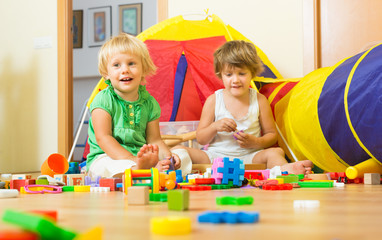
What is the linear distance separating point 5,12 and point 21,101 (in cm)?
59

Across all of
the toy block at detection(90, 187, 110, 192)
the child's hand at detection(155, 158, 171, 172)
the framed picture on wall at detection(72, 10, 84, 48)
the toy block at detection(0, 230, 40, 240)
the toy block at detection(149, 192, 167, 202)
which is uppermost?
the framed picture on wall at detection(72, 10, 84, 48)

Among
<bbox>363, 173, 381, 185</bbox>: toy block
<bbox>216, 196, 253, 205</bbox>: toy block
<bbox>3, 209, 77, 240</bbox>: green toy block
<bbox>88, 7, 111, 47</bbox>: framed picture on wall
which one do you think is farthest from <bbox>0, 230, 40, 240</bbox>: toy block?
<bbox>88, 7, 111, 47</bbox>: framed picture on wall

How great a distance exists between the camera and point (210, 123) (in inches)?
72.5

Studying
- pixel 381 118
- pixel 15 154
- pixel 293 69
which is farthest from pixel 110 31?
pixel 381 118

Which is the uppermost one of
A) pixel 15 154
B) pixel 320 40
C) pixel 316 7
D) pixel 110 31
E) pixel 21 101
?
pixel 110 31

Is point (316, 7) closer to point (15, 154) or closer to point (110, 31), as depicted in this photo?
point (15, 154)

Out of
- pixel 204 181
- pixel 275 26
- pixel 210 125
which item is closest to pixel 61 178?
pixel 204 181

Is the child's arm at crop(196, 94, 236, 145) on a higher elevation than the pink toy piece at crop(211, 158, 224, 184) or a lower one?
higher

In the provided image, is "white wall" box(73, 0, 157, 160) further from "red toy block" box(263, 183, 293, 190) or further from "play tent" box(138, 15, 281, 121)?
"red toy block" box(263, 183, 293, 190)

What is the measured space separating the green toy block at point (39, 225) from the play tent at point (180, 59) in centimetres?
187

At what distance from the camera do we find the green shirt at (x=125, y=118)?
5.15 feet

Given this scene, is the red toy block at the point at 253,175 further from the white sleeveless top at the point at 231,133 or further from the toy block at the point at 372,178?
the white sleeveless top at the point at 231,133

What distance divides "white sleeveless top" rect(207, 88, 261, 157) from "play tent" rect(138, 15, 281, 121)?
0.41m

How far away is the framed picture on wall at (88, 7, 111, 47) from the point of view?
414cm
